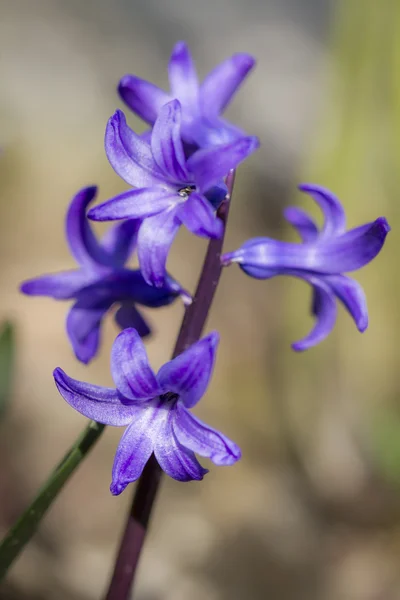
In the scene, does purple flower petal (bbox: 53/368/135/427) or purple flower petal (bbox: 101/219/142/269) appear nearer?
purple flower petal (bbox: 53/368/135/427)

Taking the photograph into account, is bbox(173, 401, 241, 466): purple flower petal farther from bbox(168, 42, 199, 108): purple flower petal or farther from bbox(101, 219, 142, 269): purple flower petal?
bbox(168, 42, 199, 108): purple flower petal

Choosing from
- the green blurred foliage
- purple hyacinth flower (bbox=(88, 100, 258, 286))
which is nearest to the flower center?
purple hyacinth flower (bbox=(88, 100, 258, 286))

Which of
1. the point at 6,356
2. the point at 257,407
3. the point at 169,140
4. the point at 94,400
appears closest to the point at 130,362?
the point at 94,400

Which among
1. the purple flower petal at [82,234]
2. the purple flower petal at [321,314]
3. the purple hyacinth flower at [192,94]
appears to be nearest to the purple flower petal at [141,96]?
the purple hyacinth flower at [192,94]

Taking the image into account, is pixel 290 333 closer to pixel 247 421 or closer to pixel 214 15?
pixel 247 421

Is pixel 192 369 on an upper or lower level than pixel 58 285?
lower

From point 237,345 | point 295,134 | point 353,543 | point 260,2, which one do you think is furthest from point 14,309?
point 260,2

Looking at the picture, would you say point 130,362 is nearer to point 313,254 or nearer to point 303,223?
point 313,254
